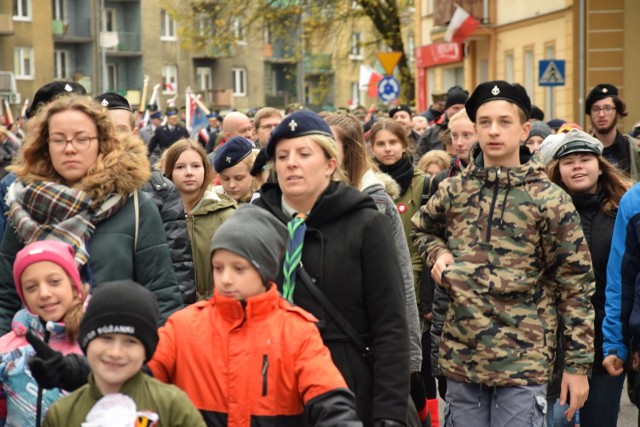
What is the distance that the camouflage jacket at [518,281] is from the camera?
5.99 m

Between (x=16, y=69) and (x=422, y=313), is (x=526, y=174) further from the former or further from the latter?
(x=16, y=69)

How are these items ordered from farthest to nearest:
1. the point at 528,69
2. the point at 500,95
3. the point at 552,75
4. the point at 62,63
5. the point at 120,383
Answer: the point at 62,63, the point at 528,69, the point at 552,75, the point at 500,95, the point at 120,383

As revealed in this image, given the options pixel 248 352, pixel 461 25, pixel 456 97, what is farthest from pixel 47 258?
pixel 461 25

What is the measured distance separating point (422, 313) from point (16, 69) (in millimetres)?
65727

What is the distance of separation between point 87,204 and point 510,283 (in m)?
1.96

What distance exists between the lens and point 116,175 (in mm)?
5359

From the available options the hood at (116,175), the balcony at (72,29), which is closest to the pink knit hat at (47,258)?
the hood at (116,175)

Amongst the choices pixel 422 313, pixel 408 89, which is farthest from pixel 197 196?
pixel 408 89

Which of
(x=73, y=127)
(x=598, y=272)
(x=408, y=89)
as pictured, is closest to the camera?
(x=73, y=127)

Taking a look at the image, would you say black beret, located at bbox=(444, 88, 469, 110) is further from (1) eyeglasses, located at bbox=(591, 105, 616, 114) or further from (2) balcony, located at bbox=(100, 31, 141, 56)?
(2) balcony, located at bbox=(100, 31, 141, 56)

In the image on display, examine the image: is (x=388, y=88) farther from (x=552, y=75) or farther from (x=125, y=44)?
(x=125, y=44)

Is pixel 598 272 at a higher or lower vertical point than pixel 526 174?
lower

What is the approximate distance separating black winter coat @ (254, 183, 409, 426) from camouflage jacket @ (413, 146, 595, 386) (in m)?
0.99

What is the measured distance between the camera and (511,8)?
39750 millimetres
